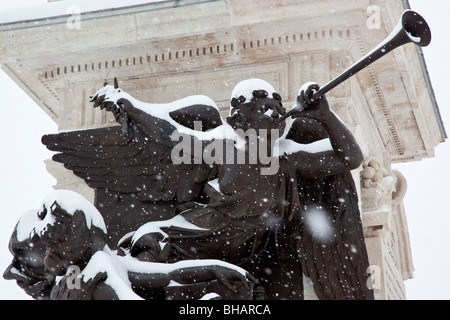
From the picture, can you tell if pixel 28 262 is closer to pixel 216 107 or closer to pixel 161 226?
pixel 161 226

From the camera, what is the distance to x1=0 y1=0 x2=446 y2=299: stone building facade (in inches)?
304

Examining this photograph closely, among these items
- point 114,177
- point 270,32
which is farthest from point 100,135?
point 270,32

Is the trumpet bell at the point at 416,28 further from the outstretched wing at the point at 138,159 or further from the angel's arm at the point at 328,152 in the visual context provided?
the outstretched wing at the point at 138,159

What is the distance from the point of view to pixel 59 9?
824cm

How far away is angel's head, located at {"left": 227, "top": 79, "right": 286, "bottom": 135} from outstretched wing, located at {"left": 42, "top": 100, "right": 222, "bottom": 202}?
349 millimetres

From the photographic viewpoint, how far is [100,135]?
306 inches

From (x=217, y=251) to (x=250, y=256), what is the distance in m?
0.22

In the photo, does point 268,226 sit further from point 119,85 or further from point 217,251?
point 119,85

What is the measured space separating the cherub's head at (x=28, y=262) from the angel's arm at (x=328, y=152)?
5.76 ft

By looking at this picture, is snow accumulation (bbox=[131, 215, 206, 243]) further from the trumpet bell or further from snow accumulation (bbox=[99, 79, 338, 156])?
the trumpet bell

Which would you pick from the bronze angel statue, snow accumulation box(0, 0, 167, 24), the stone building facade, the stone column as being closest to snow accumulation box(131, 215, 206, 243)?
the bronze angel statue

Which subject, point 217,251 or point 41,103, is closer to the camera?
point 217,251

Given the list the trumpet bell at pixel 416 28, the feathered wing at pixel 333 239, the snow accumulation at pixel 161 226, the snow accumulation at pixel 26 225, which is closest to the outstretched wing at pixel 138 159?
the snow accumulation at pixel 161 226
